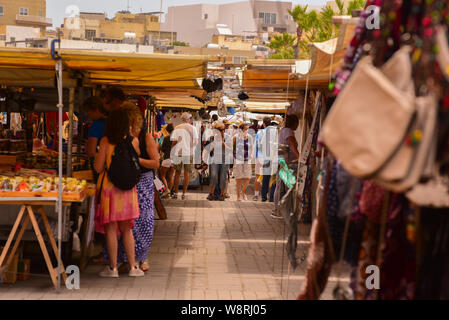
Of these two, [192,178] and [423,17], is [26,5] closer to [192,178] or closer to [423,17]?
[192,178]

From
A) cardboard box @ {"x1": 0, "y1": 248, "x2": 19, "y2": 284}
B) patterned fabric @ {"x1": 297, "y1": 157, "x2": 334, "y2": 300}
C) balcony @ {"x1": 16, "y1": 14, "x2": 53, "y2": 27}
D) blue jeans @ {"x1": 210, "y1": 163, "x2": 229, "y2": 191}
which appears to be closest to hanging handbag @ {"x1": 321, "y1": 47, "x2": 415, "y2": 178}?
patterned fabric @ {"x1": 297, "y1": 157, "x2": 334, "y2": 300}

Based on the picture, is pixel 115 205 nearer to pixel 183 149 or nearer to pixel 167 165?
pixel 183 149

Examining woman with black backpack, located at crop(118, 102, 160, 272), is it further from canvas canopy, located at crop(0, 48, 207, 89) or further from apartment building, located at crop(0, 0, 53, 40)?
apartment building, located at crop(0, 0, 53, 40)

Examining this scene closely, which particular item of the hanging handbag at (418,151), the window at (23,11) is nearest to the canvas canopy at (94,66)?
the hanging handbag at (418,151)

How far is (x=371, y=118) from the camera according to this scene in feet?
7.88

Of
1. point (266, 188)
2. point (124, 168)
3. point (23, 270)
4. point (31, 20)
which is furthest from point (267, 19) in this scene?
point (23, 270)

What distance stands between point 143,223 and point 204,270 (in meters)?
0.91

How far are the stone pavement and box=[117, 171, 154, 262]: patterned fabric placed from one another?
0.87ft

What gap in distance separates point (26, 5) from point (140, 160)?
340 feet

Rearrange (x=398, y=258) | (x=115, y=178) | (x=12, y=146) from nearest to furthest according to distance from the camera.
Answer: (x=398, y=258)
(x=115, y=178)
(x=12, y=146)

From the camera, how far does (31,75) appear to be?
25.0ft

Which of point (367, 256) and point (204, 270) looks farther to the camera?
point (204, 270)

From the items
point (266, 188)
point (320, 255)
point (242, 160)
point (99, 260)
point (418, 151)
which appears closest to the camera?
point (418, 151)
